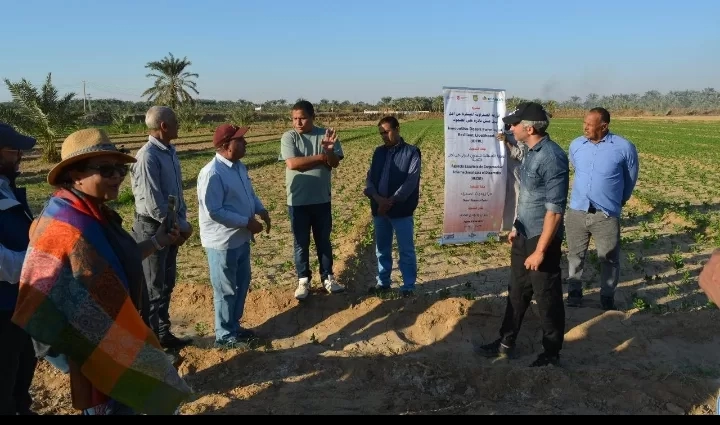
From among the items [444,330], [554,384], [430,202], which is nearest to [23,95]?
[430,202]

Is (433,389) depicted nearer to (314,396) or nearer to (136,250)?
(314,396)

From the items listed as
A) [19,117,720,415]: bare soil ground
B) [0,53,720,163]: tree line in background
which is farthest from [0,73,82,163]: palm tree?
[19,117,720,415]: bare soil ground

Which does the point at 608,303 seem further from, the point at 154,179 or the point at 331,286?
the point at 154,179

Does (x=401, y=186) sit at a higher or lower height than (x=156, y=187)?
lower

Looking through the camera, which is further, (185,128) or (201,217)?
(185,128)

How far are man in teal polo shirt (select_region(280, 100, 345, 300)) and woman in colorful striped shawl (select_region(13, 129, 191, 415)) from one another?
2784 mm

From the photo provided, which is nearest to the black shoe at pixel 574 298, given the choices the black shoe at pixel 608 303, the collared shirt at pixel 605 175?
the black shoe at pixel 608 303

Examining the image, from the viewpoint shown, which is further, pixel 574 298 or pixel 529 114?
pixel 574 298

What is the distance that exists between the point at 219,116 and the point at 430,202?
49.9 metres

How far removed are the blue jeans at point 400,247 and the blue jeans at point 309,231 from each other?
611 mm

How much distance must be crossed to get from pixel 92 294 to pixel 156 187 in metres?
2.08

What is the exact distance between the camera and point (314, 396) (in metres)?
3.70

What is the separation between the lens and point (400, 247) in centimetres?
580

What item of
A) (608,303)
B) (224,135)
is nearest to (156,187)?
(224,135)
